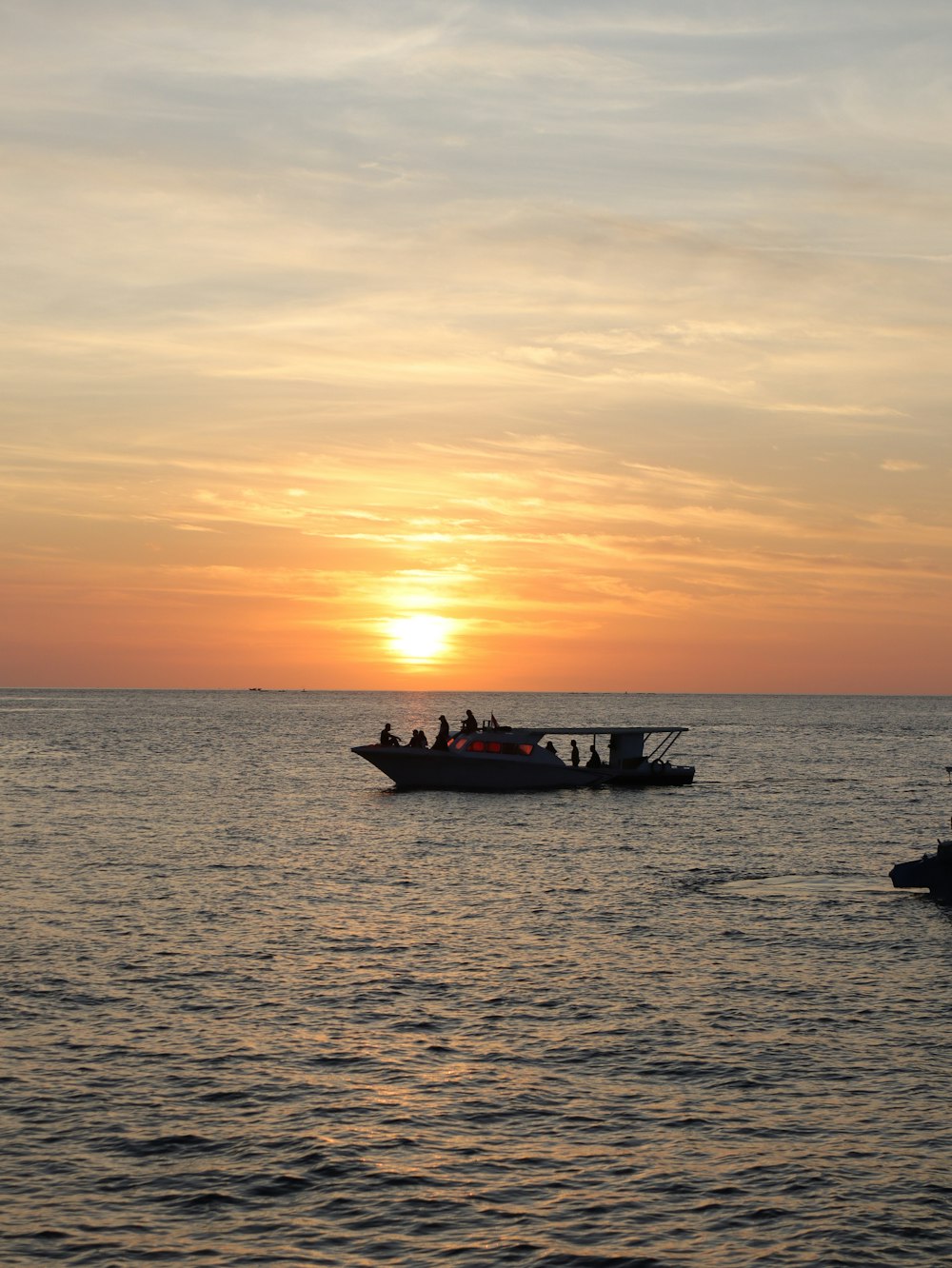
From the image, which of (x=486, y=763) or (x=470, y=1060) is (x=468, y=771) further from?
(x=470, y=1060)

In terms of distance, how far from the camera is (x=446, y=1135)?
21.1 metres

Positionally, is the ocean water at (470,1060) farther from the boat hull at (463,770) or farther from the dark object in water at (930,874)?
the boat hull at (463,770)

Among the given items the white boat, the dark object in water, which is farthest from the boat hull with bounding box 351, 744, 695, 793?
the dark object in water

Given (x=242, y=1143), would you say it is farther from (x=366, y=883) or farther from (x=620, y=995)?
(x=366, y=883)

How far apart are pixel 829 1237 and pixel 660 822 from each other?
5544cm

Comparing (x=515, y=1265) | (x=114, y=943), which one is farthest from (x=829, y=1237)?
(x=114, y=943)

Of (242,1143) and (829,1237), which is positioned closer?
(829,1237)

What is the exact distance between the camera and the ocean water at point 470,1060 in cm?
1777

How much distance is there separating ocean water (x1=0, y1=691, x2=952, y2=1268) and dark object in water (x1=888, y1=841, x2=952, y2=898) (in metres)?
1.13

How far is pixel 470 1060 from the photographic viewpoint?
2508cm

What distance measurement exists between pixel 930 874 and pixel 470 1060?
24.2 metres

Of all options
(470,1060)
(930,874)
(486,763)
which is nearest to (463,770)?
(486,763)

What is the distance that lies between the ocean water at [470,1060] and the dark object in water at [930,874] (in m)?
1.13

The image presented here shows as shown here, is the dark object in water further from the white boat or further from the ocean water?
the white boat
